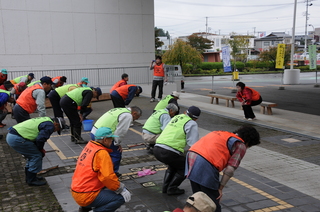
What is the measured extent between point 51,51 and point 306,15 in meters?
83.0

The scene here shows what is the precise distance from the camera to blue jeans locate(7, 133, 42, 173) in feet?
19.1

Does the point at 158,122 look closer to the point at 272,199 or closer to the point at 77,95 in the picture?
the point at 77,95

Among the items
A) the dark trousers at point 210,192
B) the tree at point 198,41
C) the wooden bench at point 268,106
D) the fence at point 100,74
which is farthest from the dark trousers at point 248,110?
the tree at point 198,41

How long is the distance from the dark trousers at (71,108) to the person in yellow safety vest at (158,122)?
2.36 metres

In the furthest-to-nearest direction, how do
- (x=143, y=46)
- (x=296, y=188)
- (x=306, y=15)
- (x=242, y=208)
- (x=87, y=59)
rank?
1. (x=306, y=15)
2. (x=143, y=46)
3. (x=87, y=59)
4. (x=296, y=188)
5. (x=242, y=208)

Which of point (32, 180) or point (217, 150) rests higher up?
point (217, 150)

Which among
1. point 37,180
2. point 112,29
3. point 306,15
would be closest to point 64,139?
point 37,180

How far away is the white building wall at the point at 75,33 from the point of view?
17.5 meters

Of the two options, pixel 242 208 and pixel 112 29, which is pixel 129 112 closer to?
pixel 242 208

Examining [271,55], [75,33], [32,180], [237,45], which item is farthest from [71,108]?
[271,55]

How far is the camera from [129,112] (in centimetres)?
609

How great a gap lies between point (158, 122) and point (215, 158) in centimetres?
357

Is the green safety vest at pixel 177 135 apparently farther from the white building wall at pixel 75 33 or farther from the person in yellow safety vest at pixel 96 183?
the white building wall at pixel 75 33

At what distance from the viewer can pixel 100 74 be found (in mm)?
19344
